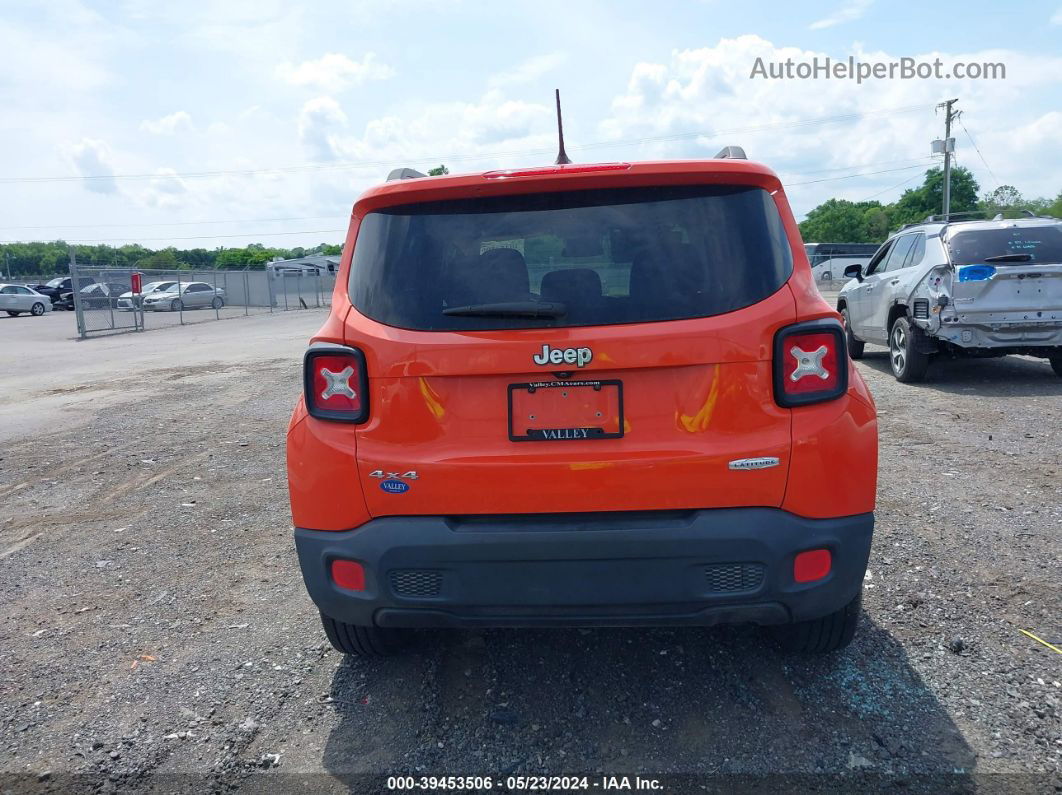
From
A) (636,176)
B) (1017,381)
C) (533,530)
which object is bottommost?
(1017,381)

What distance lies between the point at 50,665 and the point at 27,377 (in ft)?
40.1

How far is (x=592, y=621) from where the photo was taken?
2.79 meters

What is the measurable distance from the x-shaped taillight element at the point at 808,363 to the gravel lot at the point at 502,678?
1.23 m

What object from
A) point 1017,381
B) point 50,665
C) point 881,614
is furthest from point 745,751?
point 1017,381

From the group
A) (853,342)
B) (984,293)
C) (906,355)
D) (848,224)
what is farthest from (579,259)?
(848,224)

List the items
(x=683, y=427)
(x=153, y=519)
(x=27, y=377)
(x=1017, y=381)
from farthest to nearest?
(x=27, y=377) → (x=1017, y=381) → (x=153, y=519) → (x=683, y=427)

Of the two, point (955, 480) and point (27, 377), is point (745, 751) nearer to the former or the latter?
point (955, 480)

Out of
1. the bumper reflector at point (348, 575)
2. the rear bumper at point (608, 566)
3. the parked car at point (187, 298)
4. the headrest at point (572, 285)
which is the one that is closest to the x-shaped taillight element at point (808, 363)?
the rear bumper at point (608, 566)

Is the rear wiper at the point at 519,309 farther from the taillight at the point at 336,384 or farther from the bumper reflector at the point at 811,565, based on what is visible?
the bumper reflector at the point at 811,565

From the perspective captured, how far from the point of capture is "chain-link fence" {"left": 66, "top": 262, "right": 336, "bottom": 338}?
24328 millimetres

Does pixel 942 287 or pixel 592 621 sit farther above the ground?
pixel 942 287

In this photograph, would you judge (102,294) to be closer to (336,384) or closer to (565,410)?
(336,384)

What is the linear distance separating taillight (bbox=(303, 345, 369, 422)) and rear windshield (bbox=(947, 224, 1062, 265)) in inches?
335

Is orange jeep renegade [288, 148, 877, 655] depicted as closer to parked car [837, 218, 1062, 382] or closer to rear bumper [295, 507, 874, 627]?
rear bumper [295, 507, 874, 627]
